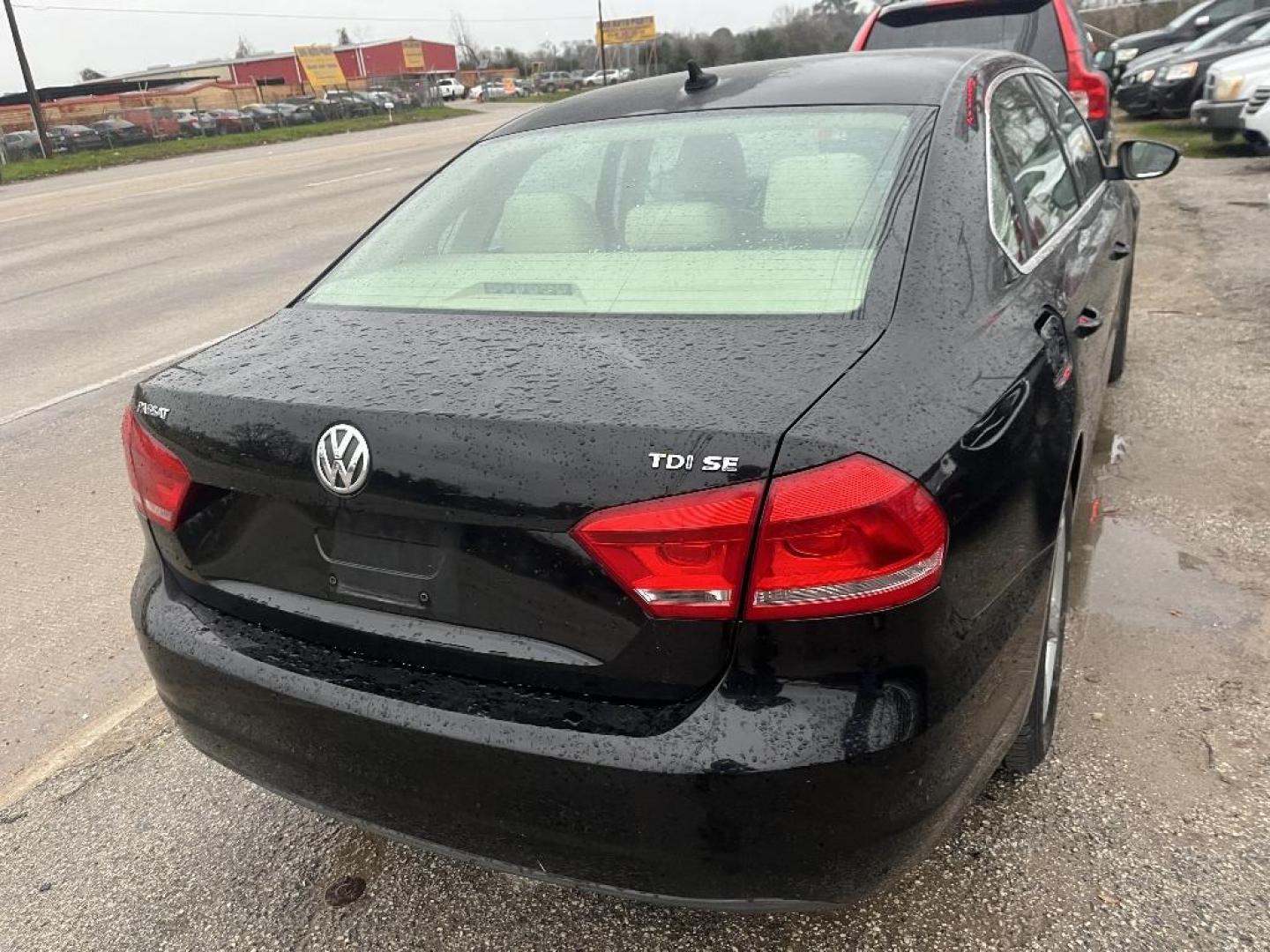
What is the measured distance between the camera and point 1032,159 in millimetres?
2791

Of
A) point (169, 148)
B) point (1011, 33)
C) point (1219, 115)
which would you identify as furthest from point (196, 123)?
point (1011, 33)

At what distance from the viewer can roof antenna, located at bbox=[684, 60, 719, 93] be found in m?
2.82

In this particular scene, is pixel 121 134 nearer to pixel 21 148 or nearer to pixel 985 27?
pixel 21 148

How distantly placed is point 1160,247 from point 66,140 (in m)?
36.5

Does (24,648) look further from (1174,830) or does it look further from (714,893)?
(1174,830)

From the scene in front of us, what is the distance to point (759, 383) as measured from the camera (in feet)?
5.41

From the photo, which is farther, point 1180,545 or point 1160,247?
point 1160,247

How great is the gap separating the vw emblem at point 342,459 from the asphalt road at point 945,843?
41.1 inches

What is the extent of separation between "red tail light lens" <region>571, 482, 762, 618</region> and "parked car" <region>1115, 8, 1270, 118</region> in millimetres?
16588

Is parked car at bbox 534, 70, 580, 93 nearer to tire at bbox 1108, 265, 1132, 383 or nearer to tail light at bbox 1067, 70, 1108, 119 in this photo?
tail light at bbox 1067, 70, 1108, 119

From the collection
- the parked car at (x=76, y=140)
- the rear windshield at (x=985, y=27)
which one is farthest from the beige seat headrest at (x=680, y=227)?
the parked car at (x=76, y=140)

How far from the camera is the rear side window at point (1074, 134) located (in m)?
3.33

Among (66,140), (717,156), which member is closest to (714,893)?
(717,156)

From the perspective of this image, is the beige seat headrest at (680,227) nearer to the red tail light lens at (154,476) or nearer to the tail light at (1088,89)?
the red tail light lens at (154,476)
